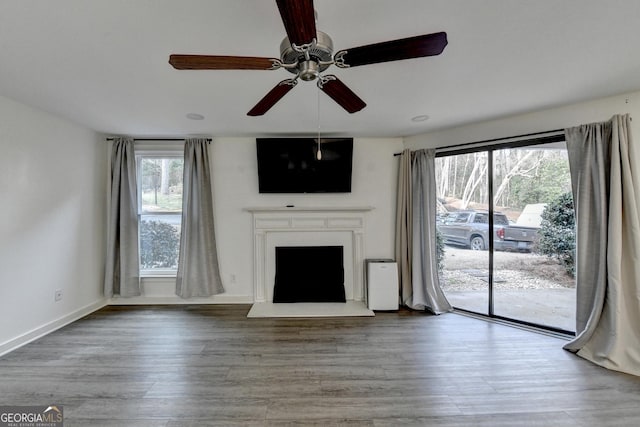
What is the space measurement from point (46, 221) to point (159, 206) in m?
1.20

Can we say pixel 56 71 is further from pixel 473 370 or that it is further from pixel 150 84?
pixel 473 370

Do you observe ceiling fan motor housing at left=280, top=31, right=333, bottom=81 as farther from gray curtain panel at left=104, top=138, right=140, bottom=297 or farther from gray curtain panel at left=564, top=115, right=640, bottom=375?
gray curtain panel at left=104, top=138, right=140, bottom=297

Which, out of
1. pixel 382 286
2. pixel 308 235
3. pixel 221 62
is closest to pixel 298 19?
pixel 221 62

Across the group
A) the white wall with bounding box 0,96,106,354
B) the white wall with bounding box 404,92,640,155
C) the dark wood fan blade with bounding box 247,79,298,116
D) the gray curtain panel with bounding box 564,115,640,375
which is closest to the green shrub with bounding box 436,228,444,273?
the white wall with bounding box 404,92,640,155

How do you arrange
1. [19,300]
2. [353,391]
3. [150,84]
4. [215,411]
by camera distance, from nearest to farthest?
1. [215,411]
2. [353,391]
3. [150,84]
4. [19,300]

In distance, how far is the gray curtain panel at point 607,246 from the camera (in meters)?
2.32

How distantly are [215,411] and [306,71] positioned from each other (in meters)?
2.23

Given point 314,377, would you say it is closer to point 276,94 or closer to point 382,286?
point 382,286

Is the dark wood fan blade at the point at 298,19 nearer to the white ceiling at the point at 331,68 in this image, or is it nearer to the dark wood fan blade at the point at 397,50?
the dark wood fan blade at the point at 397,50

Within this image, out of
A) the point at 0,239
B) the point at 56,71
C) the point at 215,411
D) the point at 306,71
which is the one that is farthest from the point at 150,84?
the point at 215,411

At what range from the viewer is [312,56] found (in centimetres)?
129

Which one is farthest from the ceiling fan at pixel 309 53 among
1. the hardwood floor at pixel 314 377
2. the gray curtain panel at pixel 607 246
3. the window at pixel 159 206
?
the window at pixel 159 206

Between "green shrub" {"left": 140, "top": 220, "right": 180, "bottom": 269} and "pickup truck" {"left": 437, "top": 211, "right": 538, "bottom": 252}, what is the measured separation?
153 inches

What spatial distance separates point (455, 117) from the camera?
3059mm
